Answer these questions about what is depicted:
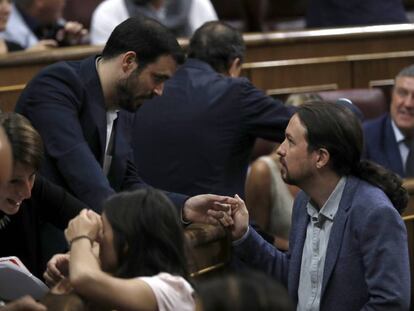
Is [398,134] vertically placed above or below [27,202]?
→ below

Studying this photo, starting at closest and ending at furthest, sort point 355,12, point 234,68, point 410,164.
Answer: point 234,68 < point 410,164 < point 355,12

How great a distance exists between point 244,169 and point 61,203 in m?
0.76

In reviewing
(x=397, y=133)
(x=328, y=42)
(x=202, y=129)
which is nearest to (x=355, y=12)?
(x=328, y=42)

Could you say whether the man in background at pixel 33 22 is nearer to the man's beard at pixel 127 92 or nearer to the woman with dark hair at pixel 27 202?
the man's beard at pixel 127 92

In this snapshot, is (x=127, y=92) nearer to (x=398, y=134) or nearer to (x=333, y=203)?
(x=333, y=203)

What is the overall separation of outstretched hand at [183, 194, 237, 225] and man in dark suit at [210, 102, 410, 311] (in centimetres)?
1

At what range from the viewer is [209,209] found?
1.91 m

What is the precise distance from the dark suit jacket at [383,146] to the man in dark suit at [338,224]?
119 centimetres

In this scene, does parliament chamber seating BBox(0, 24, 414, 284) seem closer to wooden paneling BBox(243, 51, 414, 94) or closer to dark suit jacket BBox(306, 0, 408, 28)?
wooden paneling BBox(243, 51, 414, 94)

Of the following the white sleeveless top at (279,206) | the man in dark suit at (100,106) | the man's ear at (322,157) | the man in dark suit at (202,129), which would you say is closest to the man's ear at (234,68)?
the man in dark suit at (202,129)

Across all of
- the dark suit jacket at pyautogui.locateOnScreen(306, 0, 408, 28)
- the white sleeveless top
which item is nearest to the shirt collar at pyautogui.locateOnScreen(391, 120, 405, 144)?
the white sleeveless top

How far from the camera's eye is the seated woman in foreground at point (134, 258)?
143cm

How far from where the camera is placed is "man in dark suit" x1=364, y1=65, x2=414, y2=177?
312 cm

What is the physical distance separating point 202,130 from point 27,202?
0.70m
